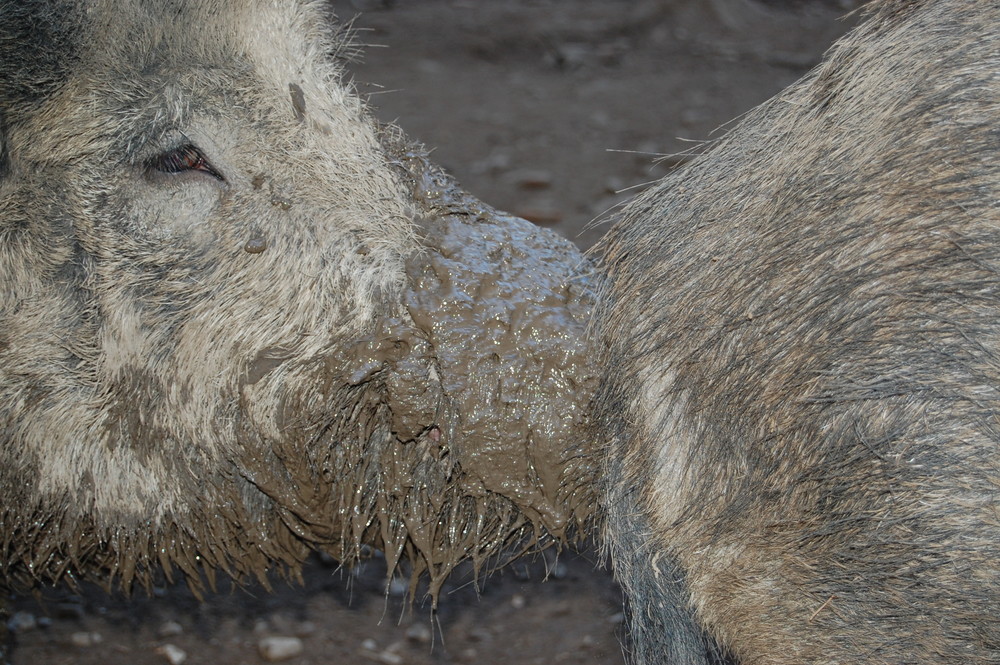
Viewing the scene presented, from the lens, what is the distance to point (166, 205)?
217 cm

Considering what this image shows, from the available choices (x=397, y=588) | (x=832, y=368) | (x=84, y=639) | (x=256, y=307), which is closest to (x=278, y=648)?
(x=397, y=588)

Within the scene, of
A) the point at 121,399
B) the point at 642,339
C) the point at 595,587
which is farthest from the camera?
the point at 595,587

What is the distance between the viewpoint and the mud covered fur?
2.07m

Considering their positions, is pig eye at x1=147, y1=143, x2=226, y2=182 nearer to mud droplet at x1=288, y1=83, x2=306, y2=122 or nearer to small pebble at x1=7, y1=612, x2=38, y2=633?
Result: mud droplet at x1=288, y1=83, x2=306, y2=122

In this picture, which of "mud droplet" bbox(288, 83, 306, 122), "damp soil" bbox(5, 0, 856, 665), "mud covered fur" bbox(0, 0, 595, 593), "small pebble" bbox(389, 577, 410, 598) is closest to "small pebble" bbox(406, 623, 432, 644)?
"damp soil" bbox(5, 0, 856, 665)

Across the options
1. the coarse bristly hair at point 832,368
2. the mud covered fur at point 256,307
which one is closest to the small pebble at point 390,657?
the mud covered fur at point 256,307

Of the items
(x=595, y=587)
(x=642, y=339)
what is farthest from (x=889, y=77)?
(x=595, y=587)

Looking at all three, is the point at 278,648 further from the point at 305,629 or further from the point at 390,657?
the point at 390,657

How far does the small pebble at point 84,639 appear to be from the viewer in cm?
314

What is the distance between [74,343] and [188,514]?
0.42 meters

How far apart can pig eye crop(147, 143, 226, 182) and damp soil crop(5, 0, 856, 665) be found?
48 cm

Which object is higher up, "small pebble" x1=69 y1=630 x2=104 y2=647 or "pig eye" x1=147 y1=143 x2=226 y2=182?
"pig eye" x1=147 y1=143 x2=226 y2=182

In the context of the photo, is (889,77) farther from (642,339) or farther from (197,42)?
(197,42)

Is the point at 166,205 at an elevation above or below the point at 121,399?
above
